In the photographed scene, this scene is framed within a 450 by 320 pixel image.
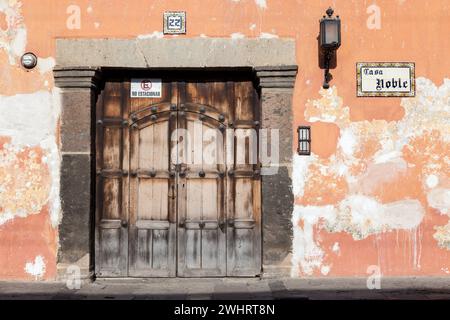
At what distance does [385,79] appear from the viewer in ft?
19.3

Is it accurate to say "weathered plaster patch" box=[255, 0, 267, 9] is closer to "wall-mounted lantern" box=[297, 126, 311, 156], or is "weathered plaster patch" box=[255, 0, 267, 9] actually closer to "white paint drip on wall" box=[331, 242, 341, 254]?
"wall-mounted lantern" box=[297, 126, 311, 156]

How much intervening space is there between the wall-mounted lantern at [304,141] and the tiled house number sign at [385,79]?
26.2 inches

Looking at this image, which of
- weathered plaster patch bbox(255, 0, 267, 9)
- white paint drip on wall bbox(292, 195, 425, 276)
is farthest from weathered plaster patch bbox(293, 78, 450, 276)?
weathered plaster patch bbox(255, 0, 267, 9)

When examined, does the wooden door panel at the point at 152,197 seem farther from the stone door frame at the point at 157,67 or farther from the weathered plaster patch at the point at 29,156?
the weathered plaster patch at the point at 29,156

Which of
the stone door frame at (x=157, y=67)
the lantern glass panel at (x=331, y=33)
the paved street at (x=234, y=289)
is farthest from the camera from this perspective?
the stone door frame at (x=157, y=67)

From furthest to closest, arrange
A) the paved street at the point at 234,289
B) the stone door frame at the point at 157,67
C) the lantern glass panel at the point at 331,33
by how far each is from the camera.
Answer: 1. the stone door frame at the point at 157,67
2. the lantern glass panel at the point at 331,33
3. the paved street at the point at 234,289

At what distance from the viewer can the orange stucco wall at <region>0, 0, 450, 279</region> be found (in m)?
5.84

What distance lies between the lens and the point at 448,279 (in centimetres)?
575

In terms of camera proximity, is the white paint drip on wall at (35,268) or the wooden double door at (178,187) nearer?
the white paint drip on wall at (35,268)

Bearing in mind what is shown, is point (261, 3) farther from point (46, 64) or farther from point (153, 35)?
point (46, 64)

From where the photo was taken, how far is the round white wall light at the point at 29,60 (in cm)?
583

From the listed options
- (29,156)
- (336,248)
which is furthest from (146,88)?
(336,248)

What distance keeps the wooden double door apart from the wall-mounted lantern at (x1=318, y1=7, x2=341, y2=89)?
0.80 m

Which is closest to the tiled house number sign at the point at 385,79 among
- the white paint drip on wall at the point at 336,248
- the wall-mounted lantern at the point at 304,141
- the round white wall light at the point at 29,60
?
the wall-mounted lantern at the point at 304,141
